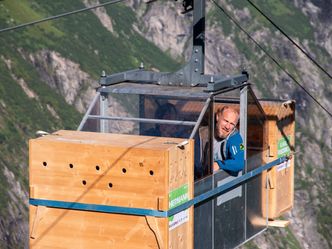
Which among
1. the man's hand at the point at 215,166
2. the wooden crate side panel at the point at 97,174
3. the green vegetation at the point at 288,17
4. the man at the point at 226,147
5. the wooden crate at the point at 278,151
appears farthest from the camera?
the green vegetation at the point at 288,17

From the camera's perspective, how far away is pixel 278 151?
20688mm

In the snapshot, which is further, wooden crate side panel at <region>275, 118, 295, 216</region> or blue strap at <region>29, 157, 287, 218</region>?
wooden crate side panel at <region>275, 118, 295, 216</region>

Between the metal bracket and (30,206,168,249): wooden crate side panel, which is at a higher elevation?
the metal bracket

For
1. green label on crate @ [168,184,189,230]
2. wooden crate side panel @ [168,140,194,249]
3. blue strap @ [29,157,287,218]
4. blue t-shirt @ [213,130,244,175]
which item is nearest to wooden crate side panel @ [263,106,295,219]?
blue t-shirt @ [213,130,244,175]

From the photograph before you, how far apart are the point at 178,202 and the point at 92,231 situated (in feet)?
3.91

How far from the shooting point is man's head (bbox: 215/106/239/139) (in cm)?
1802

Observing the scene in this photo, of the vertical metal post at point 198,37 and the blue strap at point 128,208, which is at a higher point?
the vertical metal post at point 198,37

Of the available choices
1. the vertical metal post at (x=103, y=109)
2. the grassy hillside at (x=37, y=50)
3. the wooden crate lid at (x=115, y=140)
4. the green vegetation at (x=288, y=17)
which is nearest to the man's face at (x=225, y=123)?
the vertical metal post at (x=103, y=109)

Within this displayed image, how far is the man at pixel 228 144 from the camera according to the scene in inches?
709

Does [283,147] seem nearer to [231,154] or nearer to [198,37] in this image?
[231,154]

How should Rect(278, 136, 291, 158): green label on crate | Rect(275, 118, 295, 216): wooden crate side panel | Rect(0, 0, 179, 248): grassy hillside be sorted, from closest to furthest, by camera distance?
Rect(278, 136, 291, 158): green label on crate
Rect(275, 118, 295, 216): wooden crate side panel
Rect(0, 0, 179, 248): grassy hillside

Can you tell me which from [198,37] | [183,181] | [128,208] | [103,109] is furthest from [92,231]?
[198,37]

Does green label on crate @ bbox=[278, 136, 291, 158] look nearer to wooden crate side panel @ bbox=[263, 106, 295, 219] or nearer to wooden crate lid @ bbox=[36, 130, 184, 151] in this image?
wooden crate side panel @ bbox=[263, 106, 295, 219]

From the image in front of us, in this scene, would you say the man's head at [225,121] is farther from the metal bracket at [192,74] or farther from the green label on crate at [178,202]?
the green label on crate at [178,202]
